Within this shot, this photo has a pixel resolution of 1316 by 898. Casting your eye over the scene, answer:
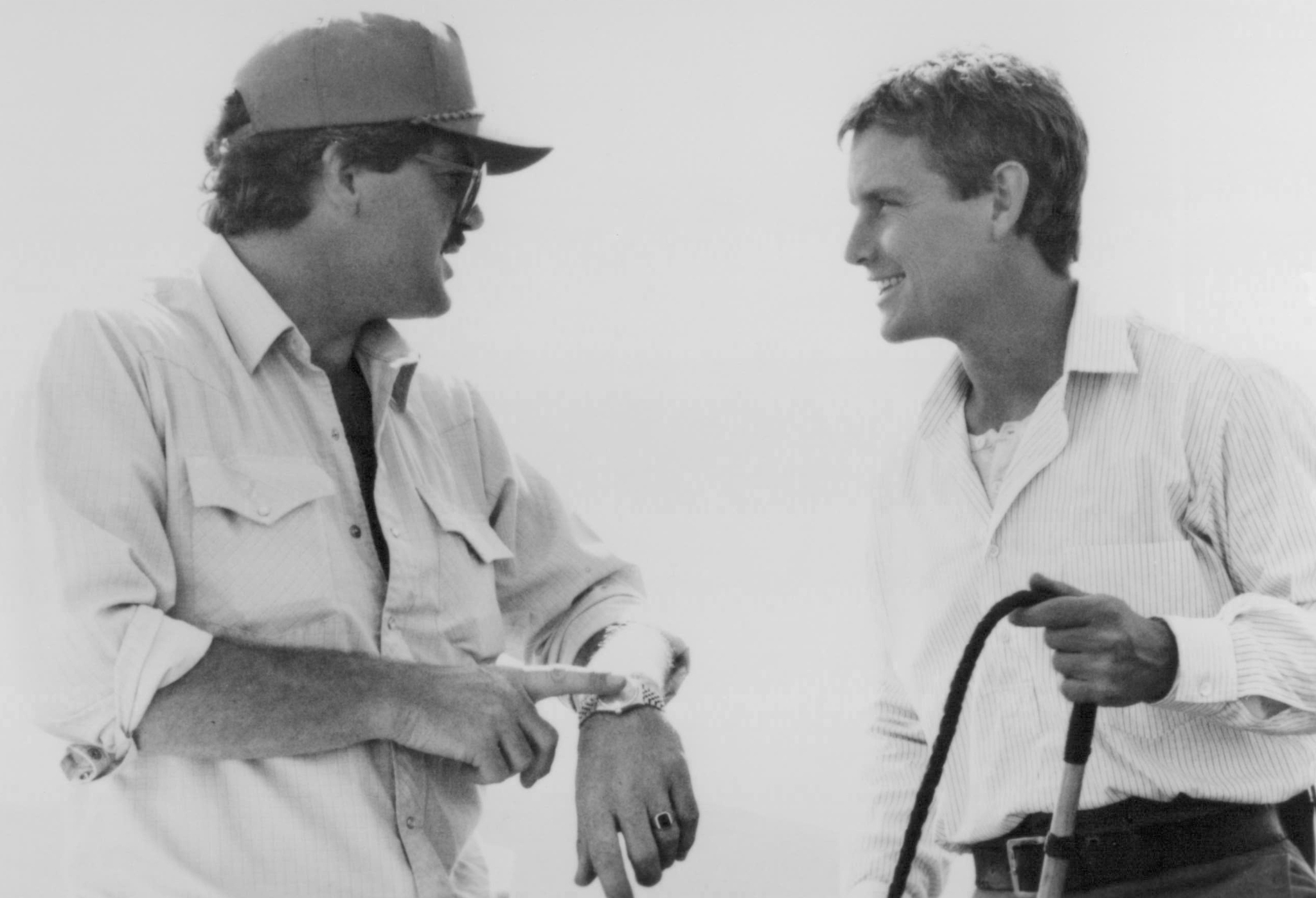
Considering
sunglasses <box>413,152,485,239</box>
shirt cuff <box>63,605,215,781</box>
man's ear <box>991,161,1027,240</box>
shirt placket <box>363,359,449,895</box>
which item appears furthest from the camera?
man's ear <box>991,161,1027,240</box>

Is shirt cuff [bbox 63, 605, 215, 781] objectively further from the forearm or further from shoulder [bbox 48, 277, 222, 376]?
shoulder [bbox 48, 277, 222, 376]

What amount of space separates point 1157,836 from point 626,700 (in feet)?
2.19

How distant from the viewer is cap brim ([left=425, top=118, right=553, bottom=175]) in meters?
2.14

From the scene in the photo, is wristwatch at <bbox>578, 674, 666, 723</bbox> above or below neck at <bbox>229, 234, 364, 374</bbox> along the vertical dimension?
below

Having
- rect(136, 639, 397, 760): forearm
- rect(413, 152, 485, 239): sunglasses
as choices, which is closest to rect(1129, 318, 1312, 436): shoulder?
rect(413, 152, 485, 239): sunglasses

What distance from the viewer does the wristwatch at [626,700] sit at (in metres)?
1.89

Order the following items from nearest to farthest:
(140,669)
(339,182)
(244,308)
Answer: (140,669) → (244,308) → (339,182)

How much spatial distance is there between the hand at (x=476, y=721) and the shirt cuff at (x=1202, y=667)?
0.70 metres

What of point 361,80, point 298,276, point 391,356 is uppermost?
point 361,80

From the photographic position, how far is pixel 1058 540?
2.06 meters

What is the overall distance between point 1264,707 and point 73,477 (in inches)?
53.8

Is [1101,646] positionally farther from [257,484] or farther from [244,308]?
[244,308]

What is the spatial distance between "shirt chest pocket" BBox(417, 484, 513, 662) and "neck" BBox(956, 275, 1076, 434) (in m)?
0.71

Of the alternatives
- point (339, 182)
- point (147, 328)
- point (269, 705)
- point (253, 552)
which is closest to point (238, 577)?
point (253, 552)
